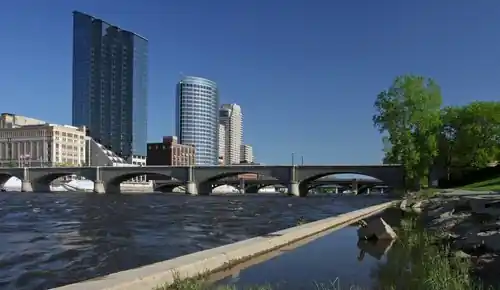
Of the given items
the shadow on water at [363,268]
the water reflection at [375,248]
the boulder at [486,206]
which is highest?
the boulder at [486,206]

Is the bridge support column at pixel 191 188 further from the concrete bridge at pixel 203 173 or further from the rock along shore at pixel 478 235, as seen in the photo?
the rock along shore at pixel 478 235

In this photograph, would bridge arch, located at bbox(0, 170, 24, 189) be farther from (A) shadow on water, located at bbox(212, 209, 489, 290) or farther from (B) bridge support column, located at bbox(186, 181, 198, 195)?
(A) shadow on water, located at bbox(212, 209, 489, 290)

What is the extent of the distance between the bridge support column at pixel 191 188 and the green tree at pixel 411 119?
65.3m

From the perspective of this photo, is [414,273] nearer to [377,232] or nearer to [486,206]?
[377,232]

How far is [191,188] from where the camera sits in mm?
141250

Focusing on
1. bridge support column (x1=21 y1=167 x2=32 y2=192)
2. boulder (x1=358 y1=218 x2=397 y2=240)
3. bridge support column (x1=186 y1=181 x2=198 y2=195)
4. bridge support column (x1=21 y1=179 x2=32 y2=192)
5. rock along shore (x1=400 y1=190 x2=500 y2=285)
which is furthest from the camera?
bridge support column (x1=21 y1=167 x2=32 y2=192)

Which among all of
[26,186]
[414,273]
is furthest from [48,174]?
[414,273]

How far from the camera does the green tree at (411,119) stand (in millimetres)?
85938

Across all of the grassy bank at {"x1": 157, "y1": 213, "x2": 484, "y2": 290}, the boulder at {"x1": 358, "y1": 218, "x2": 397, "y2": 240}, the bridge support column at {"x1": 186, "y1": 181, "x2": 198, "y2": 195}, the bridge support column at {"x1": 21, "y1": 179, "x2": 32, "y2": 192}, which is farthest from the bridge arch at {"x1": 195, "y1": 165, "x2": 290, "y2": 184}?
the grassy bank at {"x1": 157, "y1": 213, "x2": 484, "y2": 290}

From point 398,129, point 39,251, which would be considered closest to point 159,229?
point 39,251

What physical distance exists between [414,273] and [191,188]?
128 metres

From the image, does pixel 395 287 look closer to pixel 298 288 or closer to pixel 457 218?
pixel 298 288

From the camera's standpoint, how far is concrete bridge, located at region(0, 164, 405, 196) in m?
125

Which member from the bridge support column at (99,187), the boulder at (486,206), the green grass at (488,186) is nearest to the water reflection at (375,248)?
the boulder at (486,206)
